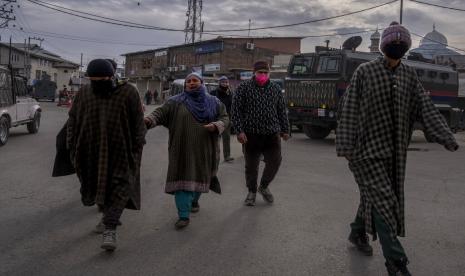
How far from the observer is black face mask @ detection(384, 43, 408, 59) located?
4.18 metres

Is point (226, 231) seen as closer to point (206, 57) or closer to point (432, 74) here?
point (432, 74)

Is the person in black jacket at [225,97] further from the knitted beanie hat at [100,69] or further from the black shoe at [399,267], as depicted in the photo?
the black shoe at [399,267]

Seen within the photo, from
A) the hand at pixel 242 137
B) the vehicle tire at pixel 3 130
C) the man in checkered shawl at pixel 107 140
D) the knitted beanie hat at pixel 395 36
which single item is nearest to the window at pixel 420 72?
the vehicle tire at pixel 3 130

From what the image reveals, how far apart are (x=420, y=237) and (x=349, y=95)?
2180 mm

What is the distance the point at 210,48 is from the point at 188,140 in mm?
44744

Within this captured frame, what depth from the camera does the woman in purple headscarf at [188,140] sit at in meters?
5.68

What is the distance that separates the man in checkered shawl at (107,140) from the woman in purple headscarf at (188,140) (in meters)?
0.68

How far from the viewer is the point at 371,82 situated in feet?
13.8

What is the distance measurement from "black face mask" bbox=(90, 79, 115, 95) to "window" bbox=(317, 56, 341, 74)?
38.4 feet

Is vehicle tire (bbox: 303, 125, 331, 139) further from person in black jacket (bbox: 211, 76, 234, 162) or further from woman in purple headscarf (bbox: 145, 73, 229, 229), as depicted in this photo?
woman in purple headscarf (bbox: 145, 73, 229, 229)

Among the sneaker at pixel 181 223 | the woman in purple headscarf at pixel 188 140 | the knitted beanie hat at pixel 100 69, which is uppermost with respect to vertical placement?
the knitted beanie hat at pixel 100 69

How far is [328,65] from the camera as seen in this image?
16109 mm

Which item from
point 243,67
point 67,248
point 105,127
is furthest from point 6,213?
point 243,67

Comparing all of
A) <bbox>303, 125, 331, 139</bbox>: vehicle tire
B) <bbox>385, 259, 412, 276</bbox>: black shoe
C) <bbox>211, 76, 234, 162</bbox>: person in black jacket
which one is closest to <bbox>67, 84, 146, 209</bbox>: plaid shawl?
<bbox>385, 259, 412, 276</bbox>: black shoe
